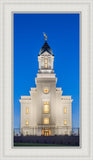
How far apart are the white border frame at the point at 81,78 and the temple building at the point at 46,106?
21.2 meters

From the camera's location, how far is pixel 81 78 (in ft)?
26.3

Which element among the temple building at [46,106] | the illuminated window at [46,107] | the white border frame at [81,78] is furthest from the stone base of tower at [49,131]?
the white border frame at [81,78]

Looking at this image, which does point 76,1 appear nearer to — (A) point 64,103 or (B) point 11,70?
(B) point 11,70

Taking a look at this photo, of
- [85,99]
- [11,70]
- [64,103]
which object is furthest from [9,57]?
[64,103]

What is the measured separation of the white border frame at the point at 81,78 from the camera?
7.83 meters

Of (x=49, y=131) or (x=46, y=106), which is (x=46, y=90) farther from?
(x=49, y=131)

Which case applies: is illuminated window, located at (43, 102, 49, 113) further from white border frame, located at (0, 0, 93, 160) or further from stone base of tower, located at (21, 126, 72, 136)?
white border frame, located at (0, 0, 93, 160)

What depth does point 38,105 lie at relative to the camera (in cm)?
3081

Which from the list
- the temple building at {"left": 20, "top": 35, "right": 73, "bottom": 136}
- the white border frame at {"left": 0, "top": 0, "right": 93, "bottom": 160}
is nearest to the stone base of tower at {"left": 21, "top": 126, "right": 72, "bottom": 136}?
the temple building at {"left": 20, "top": 35, "right": 73, "bottom": 136}

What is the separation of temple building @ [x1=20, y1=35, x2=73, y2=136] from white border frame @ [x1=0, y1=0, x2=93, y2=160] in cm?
2118

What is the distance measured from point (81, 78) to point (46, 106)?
23118 mm

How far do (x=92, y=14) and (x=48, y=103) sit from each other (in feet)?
76.6

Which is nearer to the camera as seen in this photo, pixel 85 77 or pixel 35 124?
pixel 85 77

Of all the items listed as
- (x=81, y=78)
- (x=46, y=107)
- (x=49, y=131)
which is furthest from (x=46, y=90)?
(x=81, y=78)
